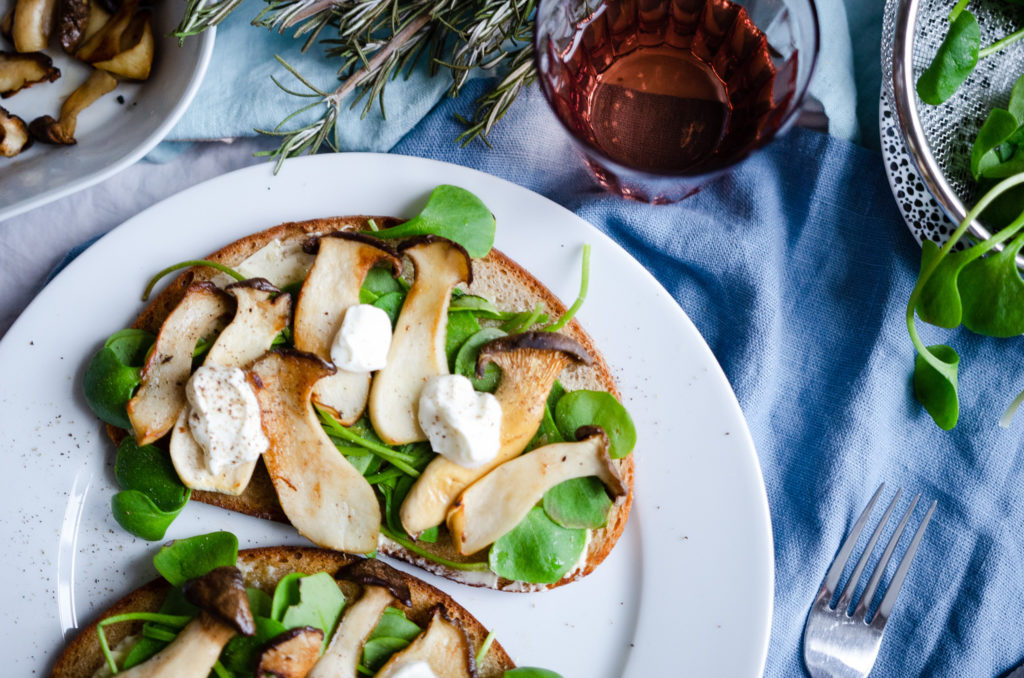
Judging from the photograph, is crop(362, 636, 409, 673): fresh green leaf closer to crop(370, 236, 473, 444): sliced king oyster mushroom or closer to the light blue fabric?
crop(370, 236, 473, 444): sliced king oyster mushroom

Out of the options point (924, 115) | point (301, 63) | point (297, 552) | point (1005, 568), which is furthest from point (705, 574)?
point (301, 63)

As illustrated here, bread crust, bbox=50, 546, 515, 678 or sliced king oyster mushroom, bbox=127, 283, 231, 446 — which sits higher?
sliced king oyster mushroom, bbox=127, 283, 231, 446

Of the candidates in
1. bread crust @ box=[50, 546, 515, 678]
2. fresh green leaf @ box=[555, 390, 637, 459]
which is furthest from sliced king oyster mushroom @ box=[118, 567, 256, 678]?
fresh green leaf @ box=[555, 390, 637, 459]

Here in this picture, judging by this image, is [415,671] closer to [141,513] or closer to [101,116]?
[141,513]

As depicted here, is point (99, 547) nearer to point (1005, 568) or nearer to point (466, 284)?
point (466, 284)

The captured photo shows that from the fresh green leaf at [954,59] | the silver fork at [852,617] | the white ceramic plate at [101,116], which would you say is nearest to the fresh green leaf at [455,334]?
the white ceramic plate at [101,116]

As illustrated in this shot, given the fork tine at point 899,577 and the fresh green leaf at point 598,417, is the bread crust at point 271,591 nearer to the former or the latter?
the fresh green leaf at point 598,417
